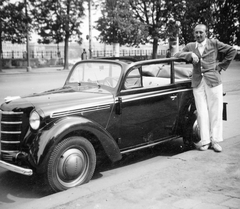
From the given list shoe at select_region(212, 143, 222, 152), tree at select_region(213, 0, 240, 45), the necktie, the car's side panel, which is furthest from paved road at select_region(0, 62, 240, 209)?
tree at select_region(213, 0, 240, 45)

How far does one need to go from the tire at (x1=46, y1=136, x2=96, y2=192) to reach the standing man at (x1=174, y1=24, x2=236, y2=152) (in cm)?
186

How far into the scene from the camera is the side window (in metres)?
5.11

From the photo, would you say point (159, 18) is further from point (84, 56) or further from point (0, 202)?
point (0, 202)

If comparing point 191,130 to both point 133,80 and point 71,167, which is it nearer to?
point 133,80

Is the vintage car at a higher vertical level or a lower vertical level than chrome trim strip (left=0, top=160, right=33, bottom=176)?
higher

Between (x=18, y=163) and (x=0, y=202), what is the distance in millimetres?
482

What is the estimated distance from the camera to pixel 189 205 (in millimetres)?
3348

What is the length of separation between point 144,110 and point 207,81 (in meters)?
1.07

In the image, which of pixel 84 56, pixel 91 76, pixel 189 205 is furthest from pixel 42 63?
pixel 189 205

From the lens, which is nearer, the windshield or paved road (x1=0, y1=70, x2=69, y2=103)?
the windshield

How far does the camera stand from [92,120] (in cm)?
466

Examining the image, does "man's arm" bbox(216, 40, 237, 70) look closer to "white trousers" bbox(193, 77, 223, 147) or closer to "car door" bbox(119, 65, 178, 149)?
"white trousers" bbox(193, 77, 223, 147)

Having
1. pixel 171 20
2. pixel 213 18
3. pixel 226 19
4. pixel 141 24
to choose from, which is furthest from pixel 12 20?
pixel 226 19

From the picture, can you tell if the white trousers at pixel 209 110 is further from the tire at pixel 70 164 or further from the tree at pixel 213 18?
the tree at pixel 213 18
